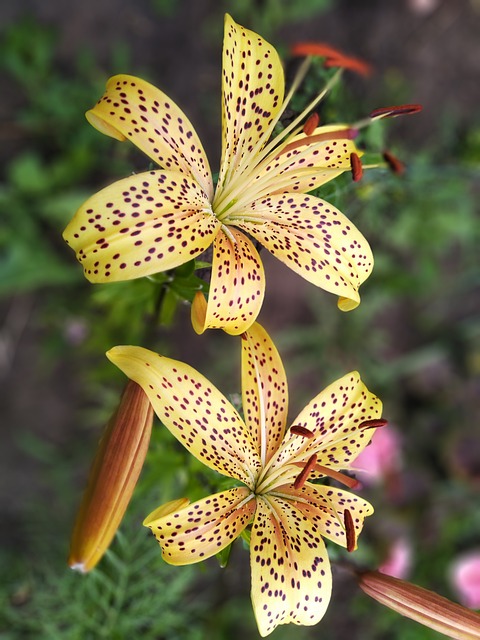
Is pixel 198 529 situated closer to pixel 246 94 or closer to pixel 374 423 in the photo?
pixel 374 423

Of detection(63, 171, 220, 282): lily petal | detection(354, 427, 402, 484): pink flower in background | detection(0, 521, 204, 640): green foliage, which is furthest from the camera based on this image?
detection(354, 427, 402, 484): pink flower in background

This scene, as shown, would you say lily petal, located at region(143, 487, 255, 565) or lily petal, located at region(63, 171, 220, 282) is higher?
lily petal, located at region(63, 171, 220, 282)

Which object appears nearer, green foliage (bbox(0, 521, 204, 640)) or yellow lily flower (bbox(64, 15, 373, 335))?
yellow lily flower (bbox(64, 15, 373, 335))

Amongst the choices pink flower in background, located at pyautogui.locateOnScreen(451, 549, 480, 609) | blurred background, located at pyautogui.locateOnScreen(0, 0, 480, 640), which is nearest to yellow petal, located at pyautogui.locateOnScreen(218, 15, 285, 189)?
blurred background, located at pyautogui.locateOnScreen(0, 0, 480, 640)

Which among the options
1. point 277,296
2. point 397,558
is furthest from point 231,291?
point 277,296

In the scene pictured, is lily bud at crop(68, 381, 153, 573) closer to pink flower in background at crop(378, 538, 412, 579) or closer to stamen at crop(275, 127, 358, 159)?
stamen at crop(275, 127, 358, 159)

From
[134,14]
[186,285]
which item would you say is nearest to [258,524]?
[186,285]

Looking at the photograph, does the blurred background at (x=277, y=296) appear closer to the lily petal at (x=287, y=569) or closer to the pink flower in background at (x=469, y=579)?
the pink flower in background at (x=469, y=579)

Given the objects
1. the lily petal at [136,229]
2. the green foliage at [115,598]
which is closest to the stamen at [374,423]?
the lily petal at [136,229]
